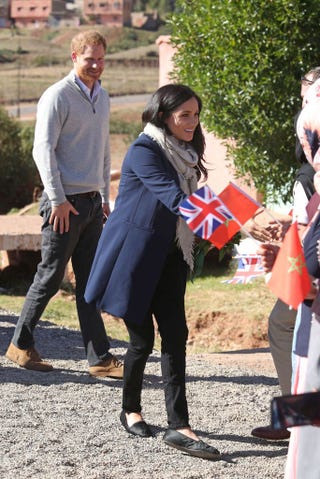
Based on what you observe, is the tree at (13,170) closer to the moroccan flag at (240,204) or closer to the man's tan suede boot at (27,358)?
the man's tan suede boot at (27,358)

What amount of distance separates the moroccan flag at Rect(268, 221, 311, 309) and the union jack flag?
0.58 metres

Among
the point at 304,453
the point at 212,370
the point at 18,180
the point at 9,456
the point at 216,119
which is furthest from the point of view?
the point at 18,180

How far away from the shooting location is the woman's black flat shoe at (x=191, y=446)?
514cm

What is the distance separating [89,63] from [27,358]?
1.85 m

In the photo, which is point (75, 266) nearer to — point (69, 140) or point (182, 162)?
point (69, 140)

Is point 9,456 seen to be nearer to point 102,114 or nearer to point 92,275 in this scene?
point 92,275

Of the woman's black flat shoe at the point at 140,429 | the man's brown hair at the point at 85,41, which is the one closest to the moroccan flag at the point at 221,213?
the woman's black flat shoe at the point at 140,429

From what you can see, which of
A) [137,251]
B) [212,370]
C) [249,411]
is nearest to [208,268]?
[212,370]

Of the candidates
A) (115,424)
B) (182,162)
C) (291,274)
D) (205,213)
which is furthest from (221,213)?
(115,424)

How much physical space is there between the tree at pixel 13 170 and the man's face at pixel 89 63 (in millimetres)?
13642

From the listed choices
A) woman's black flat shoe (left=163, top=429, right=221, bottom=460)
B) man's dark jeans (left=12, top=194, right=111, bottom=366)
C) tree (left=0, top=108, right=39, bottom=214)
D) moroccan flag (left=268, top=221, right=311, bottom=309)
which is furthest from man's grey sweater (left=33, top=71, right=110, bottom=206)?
tree (left=0, top=108, right=39, bottom=214)

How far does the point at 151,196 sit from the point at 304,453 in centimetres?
170

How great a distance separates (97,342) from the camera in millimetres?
6566

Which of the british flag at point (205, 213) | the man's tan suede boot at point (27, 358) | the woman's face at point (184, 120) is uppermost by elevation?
the woman's face at point (184, 120)
